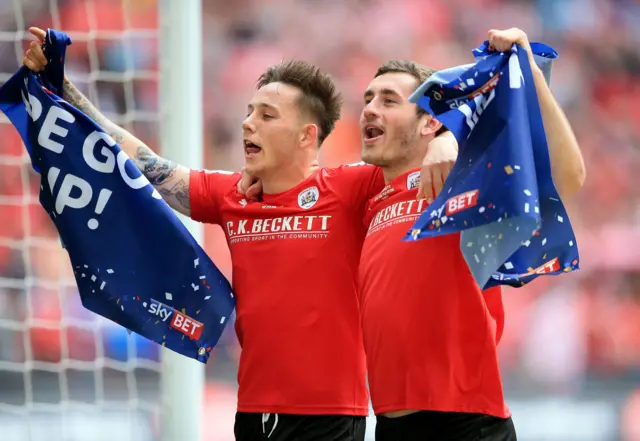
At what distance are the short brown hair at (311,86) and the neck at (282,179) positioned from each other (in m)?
0.18

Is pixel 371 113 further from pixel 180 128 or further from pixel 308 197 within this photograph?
pixel 180 128

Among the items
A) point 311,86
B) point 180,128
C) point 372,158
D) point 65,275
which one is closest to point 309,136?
point 311,86

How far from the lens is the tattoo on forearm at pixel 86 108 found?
311 centimetres

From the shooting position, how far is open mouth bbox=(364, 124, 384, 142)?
9.51ft

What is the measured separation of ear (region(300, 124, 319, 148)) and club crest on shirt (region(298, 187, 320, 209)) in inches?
7.2

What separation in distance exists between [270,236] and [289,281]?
0.16m

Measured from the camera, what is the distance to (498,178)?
232 centimetres

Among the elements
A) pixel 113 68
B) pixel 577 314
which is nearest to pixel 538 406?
pixel 577 314

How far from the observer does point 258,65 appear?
26.5 ft

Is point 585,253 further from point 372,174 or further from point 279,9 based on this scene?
point 372,174

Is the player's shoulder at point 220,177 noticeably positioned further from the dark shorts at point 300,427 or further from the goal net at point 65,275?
the goal net at point 65,275

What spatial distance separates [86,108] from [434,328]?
1.35 metres

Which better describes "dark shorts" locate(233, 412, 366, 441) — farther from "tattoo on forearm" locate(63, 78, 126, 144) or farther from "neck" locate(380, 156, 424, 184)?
"tattoo on forearm" locate(63, 78, 126, 144)

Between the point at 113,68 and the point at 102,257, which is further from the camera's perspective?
the point at 113,68
